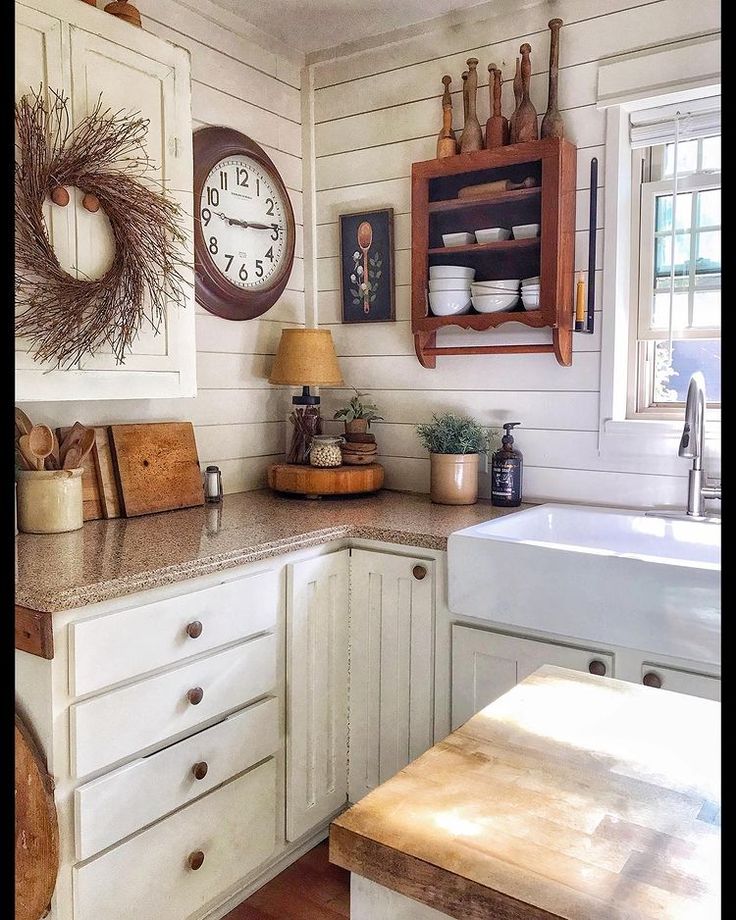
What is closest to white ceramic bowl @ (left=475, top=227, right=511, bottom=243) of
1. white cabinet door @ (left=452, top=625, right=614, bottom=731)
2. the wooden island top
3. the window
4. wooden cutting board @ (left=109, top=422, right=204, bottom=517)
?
wooden cutting board @ (left=109, top=422, right=204, bottom=517)

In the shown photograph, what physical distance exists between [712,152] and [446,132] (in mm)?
2274

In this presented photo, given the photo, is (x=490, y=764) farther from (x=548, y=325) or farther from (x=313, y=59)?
(x=313, y=59)

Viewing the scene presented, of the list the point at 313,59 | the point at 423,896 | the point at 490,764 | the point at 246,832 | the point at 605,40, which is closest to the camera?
the point at 423,896

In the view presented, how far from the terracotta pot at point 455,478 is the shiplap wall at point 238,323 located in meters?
0.61

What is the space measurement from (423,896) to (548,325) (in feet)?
5.66

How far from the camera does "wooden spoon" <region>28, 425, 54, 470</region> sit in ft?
5.49

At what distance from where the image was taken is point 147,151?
5.76ft

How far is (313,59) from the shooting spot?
2.62 meters

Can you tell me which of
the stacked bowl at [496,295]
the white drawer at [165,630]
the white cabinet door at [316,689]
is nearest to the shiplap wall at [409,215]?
the stacked bowl at [496,295]

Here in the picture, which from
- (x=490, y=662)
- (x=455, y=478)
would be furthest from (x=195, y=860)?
(x=455, y=478)

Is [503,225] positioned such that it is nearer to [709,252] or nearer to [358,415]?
[358,415]

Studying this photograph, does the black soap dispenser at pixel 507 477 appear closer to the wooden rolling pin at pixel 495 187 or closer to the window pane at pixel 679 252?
the wooden rolling pin at pixel 495 187

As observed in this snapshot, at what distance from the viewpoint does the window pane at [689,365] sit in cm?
19
